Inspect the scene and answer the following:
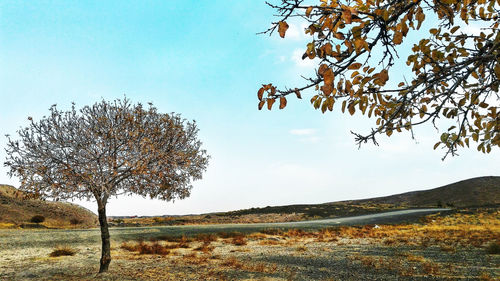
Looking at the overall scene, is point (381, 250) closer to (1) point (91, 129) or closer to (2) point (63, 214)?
(1) point (91, 129)

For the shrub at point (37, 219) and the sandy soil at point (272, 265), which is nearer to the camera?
the sandy soil at point (272, 265)

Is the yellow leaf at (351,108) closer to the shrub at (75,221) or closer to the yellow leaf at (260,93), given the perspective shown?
the yellow leaf at (260,93)

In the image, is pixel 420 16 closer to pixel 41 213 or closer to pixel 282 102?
pixel 282 102

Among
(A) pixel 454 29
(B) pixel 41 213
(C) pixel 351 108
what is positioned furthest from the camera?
(B) pixel 41 213

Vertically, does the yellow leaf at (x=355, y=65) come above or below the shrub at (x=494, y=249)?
above

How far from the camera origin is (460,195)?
64062 millimetres

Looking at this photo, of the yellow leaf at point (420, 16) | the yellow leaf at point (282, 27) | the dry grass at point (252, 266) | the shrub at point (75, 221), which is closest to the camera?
the yellow leaf at point (282, 27)

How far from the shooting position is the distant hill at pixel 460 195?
58.6 metres

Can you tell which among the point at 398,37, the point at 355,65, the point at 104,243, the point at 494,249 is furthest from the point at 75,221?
the point at 398,37

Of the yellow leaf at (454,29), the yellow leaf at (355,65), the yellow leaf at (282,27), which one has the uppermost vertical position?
the yellow leaf at (454,29)

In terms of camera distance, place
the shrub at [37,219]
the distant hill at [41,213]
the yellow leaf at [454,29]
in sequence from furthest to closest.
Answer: the distant hill at [41,213], the shrub at [37,219], the yellow leaf at [454,29]

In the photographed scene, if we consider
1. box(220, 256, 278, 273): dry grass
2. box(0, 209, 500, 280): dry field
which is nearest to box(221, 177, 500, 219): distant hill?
box(0, 209, 500, 280): dry field

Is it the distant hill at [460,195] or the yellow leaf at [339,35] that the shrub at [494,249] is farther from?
the distant hill at [460,195]

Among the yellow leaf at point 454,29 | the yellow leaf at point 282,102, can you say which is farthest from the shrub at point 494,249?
the yellow leaf at point 282,102
